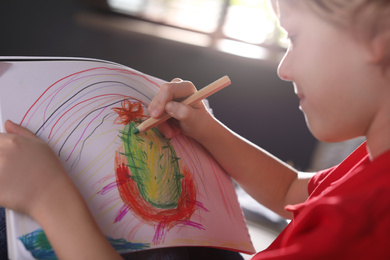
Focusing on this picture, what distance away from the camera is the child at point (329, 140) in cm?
36

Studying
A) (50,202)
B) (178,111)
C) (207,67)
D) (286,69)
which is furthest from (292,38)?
(207,67)

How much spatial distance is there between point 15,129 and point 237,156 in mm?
352

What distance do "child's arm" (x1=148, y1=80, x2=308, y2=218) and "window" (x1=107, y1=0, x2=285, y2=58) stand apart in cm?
131

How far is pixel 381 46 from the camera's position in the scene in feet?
1.26

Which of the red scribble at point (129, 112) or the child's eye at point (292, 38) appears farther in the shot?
the red scribble at point (129, 112)

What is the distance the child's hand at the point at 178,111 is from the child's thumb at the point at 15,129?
0.17 metres

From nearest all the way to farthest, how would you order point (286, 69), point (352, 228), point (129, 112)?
point (352, 228) < point (286, 69) < point (129, 112)

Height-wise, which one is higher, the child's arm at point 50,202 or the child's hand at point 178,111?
the child's hand at point 178,111

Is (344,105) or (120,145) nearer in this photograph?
(344,105)

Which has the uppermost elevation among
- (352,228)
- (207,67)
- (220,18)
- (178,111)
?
(220,18)

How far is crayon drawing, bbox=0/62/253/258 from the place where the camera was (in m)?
0.48

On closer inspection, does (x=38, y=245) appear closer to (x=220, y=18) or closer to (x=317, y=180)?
(x=317, y=180)

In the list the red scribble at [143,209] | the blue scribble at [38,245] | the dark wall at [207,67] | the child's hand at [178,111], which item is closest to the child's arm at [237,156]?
the child's hand at [178,111]

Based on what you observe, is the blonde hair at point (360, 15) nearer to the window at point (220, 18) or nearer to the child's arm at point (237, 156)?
the child's arm at point (237, 156)
